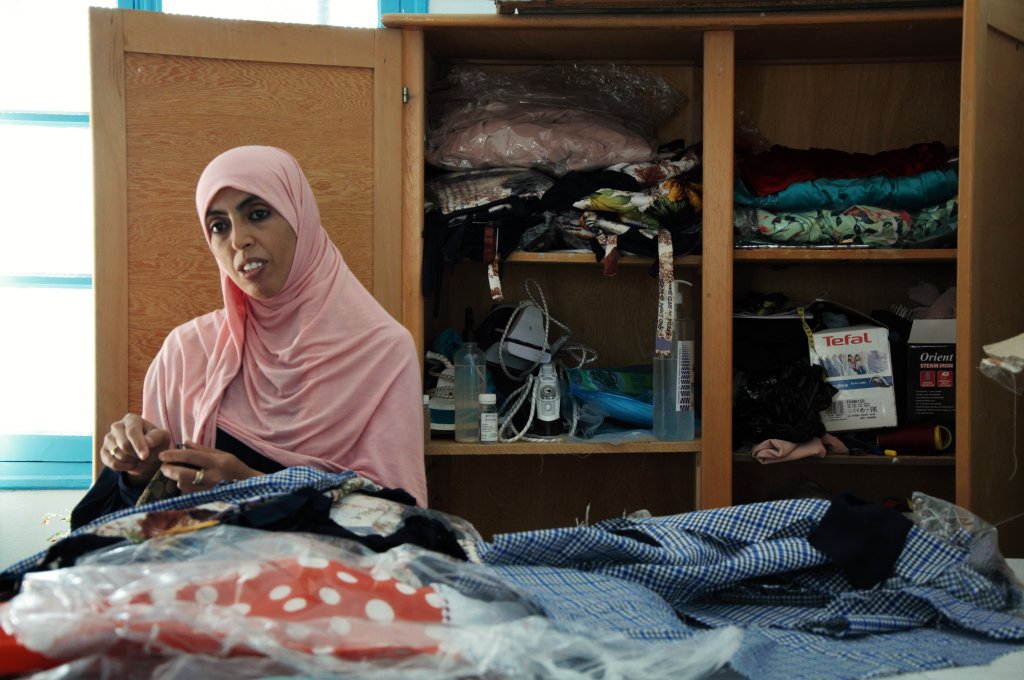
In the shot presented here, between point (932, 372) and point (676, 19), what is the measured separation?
1.09 metres

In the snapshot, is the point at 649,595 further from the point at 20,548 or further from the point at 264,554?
the point at 20,548

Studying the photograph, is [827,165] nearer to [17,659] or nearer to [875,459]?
[875,459]

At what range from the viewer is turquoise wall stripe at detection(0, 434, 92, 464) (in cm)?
305

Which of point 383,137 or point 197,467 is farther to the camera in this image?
point 383,137

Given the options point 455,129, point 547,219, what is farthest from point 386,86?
point 547,219

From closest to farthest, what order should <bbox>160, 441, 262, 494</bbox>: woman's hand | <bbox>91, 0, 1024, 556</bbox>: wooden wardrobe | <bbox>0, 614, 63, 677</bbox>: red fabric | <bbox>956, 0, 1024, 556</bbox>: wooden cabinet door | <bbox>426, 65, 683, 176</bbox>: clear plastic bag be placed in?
<bbox>0, 614, 63, 677</bbox>: red fabric < <bbox>160, 441, 262, 494</bbox>: woman's hand < <bbox>956, 0, 1024, 556</bbox>: wooden cabinet door < <bbox>91, 0, 1024, 556</bbox>: wooden wardrobe < <bbox>426, 65, 683, 176</bbox>: clear plastic bag

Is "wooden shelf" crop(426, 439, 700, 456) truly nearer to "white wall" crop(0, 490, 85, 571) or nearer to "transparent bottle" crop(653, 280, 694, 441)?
Answer: "transparent bottle" crop(653, 280, 694, 441)

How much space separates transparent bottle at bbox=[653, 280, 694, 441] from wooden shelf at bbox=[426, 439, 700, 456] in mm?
37

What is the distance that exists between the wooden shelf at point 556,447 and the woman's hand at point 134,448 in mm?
1039

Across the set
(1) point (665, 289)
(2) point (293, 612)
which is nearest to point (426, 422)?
(1) point (665, 289)

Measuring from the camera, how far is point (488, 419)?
2.61 m

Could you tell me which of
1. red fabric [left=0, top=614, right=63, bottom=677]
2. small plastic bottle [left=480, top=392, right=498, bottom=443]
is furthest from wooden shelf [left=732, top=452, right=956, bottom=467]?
red fabric [left=0, top=614, right=63, bottom=677]

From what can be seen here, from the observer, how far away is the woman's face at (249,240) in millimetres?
1849

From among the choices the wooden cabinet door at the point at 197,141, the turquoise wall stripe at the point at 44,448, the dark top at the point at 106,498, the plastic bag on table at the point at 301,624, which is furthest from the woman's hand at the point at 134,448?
the turquoise wall stripe at the point at 44,448
